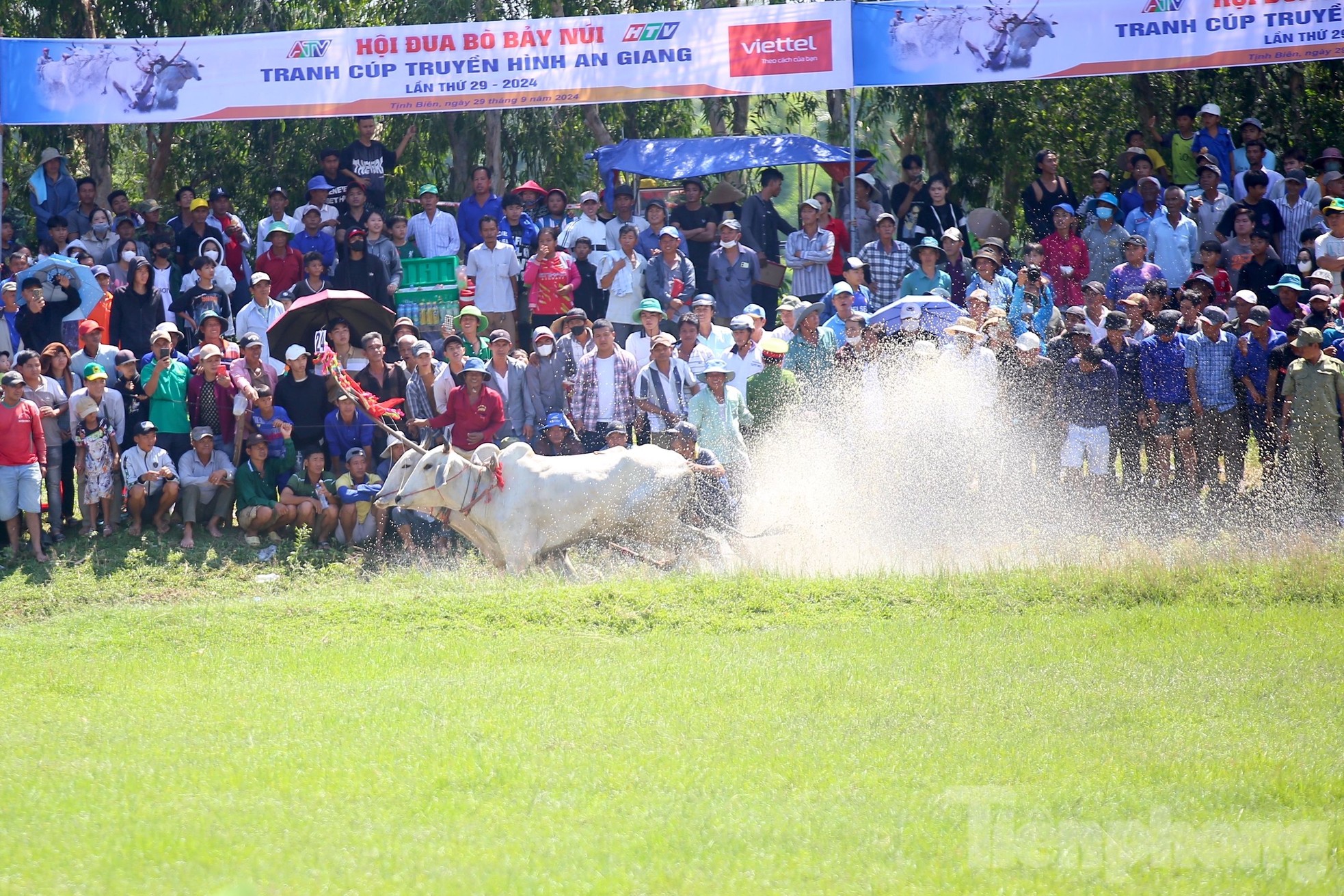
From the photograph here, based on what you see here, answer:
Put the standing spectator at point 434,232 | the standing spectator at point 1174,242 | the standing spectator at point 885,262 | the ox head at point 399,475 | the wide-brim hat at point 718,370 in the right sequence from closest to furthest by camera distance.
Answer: the ox head at point 399,475 < the wide-brim hat at point 718,370 < the standing spectator at point 1174,242 < the standing spectator at point 885,262 < the standing spectator at point 434,232

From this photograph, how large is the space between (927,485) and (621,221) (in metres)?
5.66

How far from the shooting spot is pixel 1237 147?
20.4 metres

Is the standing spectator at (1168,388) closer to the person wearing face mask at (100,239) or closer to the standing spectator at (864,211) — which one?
the standing spectator at (864,211)

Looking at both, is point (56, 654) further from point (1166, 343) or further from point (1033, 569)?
point (1166, 343)

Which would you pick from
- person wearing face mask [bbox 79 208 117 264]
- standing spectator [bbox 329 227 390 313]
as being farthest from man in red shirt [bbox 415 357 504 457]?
person wearing face mask [bbox 79 208 117 264]

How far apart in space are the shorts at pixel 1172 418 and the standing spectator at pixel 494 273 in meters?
7.36

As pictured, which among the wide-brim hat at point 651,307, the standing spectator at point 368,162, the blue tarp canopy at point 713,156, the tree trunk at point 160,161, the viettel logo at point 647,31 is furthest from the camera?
the tree trunk at point 160,161

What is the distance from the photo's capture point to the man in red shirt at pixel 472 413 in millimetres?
15680

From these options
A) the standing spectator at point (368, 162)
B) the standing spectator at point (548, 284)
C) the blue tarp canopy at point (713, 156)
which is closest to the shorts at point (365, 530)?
the standing spectator at point (548, 284)

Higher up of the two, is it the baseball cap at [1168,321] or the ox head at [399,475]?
the baseball cap at [1168,321]

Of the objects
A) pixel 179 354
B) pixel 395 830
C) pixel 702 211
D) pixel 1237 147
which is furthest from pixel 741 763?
pixel 1237 147

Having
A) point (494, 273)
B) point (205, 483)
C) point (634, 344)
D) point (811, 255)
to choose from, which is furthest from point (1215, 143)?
point (205, 483)

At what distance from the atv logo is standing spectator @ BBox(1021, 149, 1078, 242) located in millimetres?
8540

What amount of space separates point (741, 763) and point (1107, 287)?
33.8 ft
